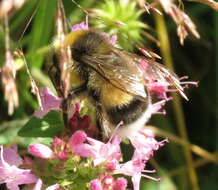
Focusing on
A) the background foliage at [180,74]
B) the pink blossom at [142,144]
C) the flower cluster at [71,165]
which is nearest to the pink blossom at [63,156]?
the flower cluster at [71,165]

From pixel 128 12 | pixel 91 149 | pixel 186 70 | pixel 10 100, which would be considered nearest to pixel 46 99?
pixel 91 149

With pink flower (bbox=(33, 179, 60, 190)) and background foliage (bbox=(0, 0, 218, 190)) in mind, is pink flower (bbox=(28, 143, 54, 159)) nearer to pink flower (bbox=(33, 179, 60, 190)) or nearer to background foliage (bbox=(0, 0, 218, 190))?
pink flower (bbox=(33, 179, 60, 190))

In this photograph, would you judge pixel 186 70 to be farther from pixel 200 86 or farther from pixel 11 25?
pixel 11 25

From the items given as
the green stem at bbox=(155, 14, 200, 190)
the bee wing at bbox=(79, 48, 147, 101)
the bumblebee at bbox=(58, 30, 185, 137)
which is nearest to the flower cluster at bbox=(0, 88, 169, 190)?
the bumblebee at bbox=(58, 30, 185, 137)

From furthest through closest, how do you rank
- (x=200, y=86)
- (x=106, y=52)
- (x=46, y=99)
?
(x=200, y=86), (x=46, y=99), (x=106, y=52)

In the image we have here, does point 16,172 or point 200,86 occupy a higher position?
point 16,172

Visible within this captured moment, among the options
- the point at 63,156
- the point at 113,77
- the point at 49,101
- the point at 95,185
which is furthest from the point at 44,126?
the point at 113,77

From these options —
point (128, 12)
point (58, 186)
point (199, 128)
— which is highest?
point (128, 12)

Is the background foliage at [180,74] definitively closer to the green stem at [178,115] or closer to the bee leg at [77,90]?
the green stem at [178,115]
